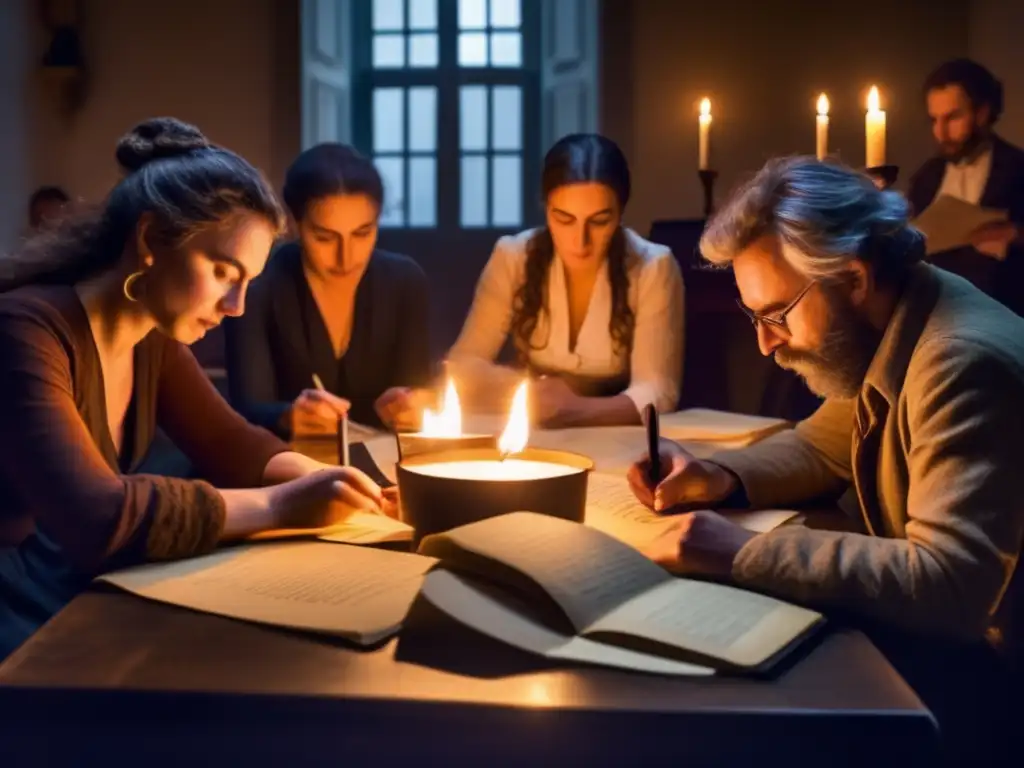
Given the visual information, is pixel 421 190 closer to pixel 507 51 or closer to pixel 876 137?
pixel 507 51

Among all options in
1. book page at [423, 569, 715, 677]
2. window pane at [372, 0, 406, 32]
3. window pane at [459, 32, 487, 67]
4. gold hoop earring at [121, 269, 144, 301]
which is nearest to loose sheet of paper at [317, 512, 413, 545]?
book page at [423, 569, 715, 677]

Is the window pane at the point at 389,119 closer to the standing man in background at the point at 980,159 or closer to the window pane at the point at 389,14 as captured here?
the window pane at the point at 389,14

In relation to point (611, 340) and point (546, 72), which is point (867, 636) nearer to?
point (611, 340)

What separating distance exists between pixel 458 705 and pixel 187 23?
4.30 meters

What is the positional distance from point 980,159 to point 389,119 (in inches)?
96.3

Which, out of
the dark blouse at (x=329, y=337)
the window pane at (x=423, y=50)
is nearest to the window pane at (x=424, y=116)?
the window pane at (x=423, y=50)

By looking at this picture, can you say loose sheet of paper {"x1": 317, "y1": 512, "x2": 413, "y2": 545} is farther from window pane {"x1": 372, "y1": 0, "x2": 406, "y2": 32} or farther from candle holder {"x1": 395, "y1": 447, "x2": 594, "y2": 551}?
window pane {"x1": 372, "y1": 0, "x2": 406, "y2": 32}

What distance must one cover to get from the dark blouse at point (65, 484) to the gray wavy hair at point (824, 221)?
658 millimetres

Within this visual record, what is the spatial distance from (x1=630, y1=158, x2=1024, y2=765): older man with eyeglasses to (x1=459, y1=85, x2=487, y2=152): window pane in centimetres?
347

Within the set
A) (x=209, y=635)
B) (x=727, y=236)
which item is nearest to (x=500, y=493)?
(x=209, y=635)

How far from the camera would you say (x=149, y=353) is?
1519 mm

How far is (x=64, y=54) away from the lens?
171 inches

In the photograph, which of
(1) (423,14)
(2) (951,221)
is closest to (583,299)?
(2) (951,221)

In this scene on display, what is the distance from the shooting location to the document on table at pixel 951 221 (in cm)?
289
